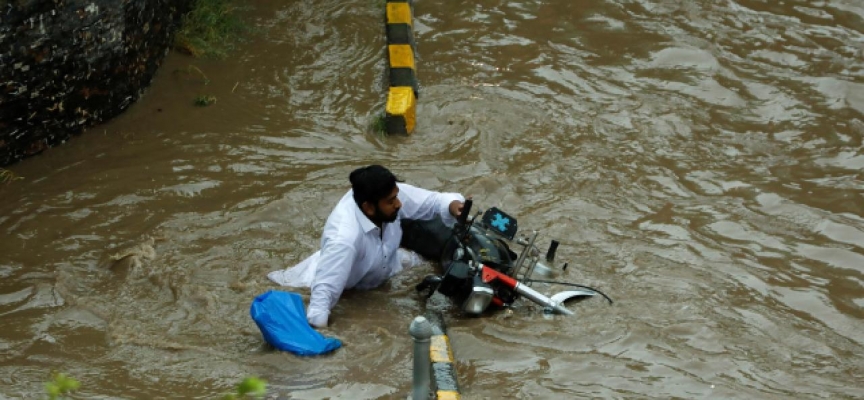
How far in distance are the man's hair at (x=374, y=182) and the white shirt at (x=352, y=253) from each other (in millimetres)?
187

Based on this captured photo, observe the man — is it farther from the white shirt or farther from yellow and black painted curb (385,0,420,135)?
yellow and black painted curb (385,0,420,135)

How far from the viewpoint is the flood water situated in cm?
527

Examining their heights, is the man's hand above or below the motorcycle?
above

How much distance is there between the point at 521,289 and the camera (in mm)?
5586

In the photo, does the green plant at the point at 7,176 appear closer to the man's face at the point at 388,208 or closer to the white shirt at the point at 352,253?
the white shirt at the point at 352,253

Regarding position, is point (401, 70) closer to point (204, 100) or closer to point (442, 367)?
point (204, 100)

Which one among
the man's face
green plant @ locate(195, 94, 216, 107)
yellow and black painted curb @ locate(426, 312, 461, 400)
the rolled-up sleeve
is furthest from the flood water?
the man's face

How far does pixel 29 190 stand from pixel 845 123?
642 cm

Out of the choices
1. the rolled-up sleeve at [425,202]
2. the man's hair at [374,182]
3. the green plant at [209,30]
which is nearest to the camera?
the man's hair at [374,182]

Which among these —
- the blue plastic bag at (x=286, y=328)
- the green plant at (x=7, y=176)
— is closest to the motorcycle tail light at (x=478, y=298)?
the blue plastic bag at (x=286, y=328)

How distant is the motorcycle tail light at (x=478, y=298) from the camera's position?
5.52 meters

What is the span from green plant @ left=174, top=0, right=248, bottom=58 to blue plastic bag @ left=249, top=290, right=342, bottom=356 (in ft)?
15.6

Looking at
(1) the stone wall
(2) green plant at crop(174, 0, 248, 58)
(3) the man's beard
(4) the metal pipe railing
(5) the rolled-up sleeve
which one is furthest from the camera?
(2) green plant at crop(174, 0, 248, 58)

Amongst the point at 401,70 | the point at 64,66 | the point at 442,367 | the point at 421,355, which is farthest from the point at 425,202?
the point at 401,70
